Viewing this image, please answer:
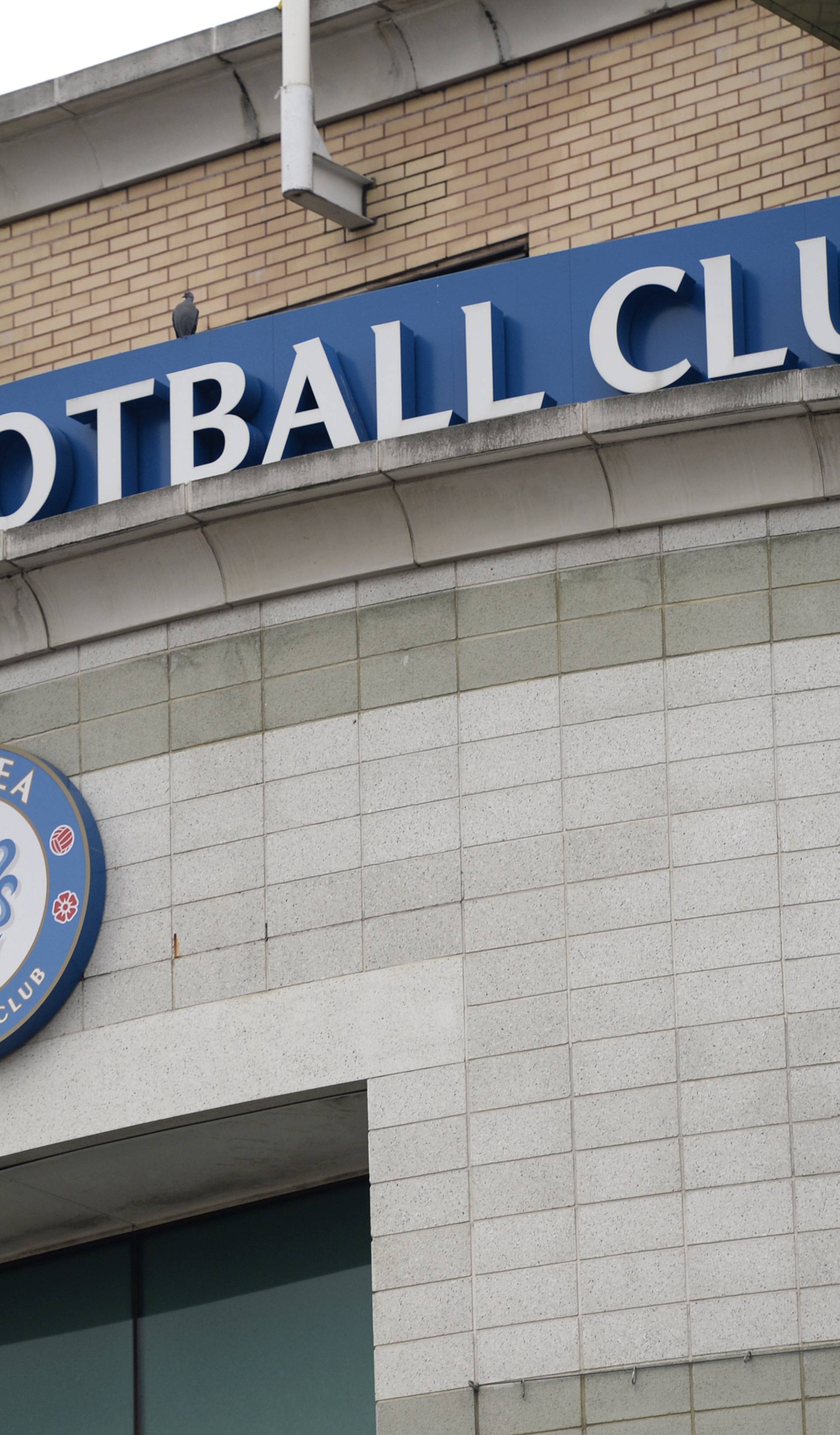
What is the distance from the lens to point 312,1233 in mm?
16656

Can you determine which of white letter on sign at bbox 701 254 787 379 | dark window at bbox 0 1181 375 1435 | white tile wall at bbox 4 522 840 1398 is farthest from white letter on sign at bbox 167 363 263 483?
dark window at bbox 0 1181 375 1435

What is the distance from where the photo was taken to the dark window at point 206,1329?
53.5ft

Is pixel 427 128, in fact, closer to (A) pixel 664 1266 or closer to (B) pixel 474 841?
(B) pixel 474 841

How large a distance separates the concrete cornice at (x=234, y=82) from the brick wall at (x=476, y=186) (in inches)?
5.4

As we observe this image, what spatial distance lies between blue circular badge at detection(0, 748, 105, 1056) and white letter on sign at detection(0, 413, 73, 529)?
164 centimetres

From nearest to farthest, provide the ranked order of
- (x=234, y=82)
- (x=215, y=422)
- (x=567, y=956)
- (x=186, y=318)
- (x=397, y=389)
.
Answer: (x=567, y=956)
(x=397, y=389)
(x=215, y=422)
(x=186, y=318)
(x=234, y=82)

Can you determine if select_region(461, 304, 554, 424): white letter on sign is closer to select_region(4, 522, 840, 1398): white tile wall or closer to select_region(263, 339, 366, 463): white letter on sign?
select_region(263, 339, 366, 463): white letter on sign

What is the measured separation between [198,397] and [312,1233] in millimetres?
5360

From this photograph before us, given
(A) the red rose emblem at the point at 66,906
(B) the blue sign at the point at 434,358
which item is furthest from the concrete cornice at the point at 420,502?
(A) the red rose emblem at the point at 66,906

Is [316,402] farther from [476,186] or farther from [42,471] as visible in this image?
[476,186]

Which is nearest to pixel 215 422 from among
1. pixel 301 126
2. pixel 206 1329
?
pixel 301 126

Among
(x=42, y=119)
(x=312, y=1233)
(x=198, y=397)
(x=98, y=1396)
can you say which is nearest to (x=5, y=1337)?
(x=98, y=1396)

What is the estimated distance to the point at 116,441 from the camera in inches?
651

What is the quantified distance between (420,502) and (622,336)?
5.10ft
